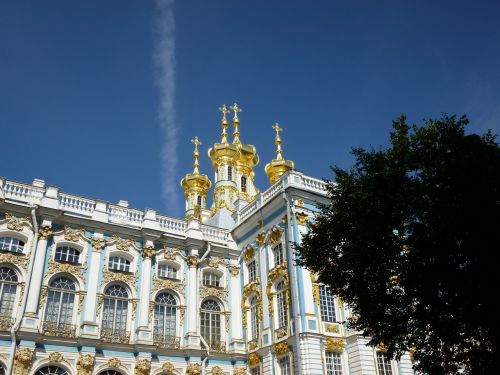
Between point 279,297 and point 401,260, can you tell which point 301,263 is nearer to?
point 401,260

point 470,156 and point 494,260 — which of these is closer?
point 494,260

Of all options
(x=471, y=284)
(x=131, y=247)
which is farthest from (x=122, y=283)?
(x=471, y=284)

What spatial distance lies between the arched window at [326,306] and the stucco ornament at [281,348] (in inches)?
74.6

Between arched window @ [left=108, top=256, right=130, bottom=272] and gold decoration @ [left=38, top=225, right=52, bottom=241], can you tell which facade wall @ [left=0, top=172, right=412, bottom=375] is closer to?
gold decoration @ [left=38, top=225, right=52, bottom=241]

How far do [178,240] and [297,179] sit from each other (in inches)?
257

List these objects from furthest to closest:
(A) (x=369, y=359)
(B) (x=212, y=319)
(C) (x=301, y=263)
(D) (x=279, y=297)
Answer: (B) (x=212, y=319)
(D) (x=279, y=297)
(A) (x=369, y=359)
(C) (x=301, y=263)

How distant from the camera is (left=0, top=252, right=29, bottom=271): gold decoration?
20484 mm

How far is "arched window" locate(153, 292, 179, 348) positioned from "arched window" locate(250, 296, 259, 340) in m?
3.59

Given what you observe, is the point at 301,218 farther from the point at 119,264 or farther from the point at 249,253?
the point at 119,264

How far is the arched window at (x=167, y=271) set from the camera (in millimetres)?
24031

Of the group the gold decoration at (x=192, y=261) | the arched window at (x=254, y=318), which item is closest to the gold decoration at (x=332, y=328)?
the arched window at (x=254, y=318)

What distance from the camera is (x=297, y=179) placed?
23.3m

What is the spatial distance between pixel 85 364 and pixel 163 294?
488 centimetres

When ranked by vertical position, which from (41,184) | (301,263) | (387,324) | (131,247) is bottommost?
(387,324)
